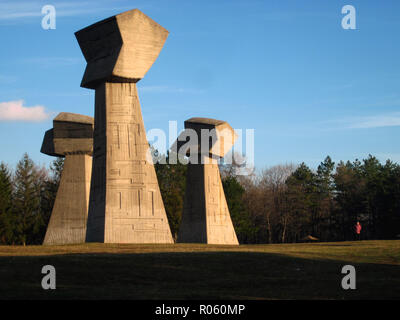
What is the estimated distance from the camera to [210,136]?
3812 cm

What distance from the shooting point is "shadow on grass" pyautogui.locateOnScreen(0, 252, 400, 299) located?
47.1 ft

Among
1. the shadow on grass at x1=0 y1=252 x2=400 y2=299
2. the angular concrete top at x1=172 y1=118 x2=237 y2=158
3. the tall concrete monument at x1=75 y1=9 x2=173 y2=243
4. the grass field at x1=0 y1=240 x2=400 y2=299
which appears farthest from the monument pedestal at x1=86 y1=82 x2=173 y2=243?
the shadow on grass at x1=0 y1=252 x2=400 y2=299

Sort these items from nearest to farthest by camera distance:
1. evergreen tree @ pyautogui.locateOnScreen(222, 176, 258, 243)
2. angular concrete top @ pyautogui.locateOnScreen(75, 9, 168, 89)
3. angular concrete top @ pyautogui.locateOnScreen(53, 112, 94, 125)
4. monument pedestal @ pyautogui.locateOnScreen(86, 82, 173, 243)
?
monument pedestal @ pyautogui.locateOnScreen(86, 82, 173, 243), angular concrete top @ pyautogui.locateOnScreen(75, 9, 168, 89), angular concrete top @ pyautogui.locateOnScreen(53, 112, 94, 125), evergreen tree @ pyautogui.locateOnScreen(222, 176, 258, 243)

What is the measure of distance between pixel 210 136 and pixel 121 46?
998cm

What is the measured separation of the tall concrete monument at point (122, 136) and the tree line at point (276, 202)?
2948cm

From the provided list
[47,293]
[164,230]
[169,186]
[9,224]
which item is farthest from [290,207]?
[47,293]

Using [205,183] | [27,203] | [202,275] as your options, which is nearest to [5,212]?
→ [27,203]

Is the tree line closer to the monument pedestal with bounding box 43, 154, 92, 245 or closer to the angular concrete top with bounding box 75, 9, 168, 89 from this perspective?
the monument pedestal with bounding box 43, 154, 92, 245

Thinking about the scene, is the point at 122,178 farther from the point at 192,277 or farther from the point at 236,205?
the point at 236,205

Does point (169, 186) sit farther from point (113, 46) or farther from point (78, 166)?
point (113, 46)

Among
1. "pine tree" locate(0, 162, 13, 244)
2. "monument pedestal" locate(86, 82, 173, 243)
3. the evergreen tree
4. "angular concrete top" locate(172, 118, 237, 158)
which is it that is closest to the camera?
"monument pedestal" locate(86, 82, 173, 243)

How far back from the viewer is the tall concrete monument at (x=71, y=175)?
132 ft

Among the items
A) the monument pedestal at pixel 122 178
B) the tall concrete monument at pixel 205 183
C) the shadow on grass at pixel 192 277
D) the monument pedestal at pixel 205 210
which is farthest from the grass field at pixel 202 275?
the tall concrete monument at pixel 205 183

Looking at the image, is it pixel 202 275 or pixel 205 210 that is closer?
pixel 202 275
